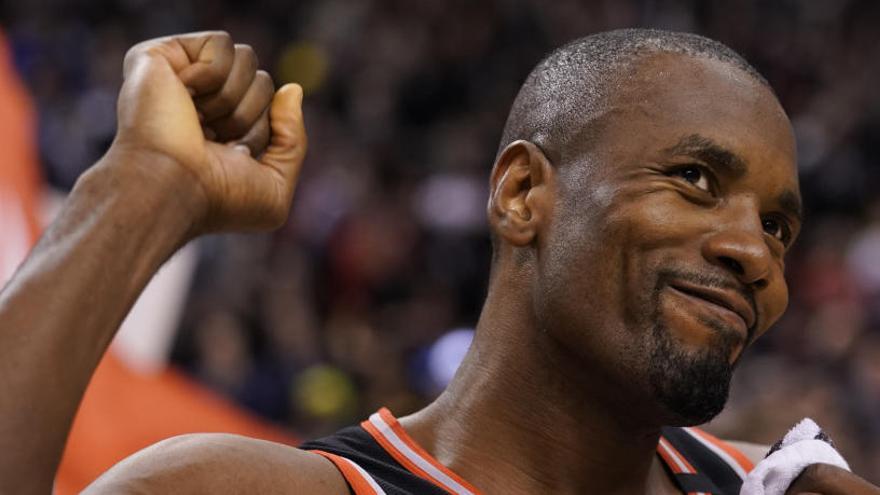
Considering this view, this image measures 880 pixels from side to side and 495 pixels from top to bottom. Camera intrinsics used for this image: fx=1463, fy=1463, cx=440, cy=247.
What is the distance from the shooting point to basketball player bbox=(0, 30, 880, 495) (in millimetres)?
2291

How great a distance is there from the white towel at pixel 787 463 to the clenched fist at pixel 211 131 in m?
0.99

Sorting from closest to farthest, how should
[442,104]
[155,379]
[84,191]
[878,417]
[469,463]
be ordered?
[84,191] → [469,463] → [155,379] → [878,417] → [442,104]

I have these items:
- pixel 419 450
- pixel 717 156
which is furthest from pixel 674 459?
pixel 717 156

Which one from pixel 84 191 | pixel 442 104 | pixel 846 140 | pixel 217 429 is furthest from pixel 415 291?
pixel 84 191

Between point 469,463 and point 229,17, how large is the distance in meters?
9.59

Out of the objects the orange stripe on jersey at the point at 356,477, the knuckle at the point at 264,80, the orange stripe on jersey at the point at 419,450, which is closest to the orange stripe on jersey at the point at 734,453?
the orange stripe on jersey at the point at 419,450

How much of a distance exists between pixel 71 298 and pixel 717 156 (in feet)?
4.04

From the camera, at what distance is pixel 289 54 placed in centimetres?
1180

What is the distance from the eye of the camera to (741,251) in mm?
2672

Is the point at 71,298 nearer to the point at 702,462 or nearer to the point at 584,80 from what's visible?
the point at 584,80

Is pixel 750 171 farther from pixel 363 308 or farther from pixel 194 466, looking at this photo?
pixel 363 308

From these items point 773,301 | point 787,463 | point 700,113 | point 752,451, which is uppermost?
point 700,113

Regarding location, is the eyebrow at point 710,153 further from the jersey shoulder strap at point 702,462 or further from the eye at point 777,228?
the jersey shoulder strap at point 702,462

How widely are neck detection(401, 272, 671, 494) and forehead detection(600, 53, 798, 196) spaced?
0.42 metres
